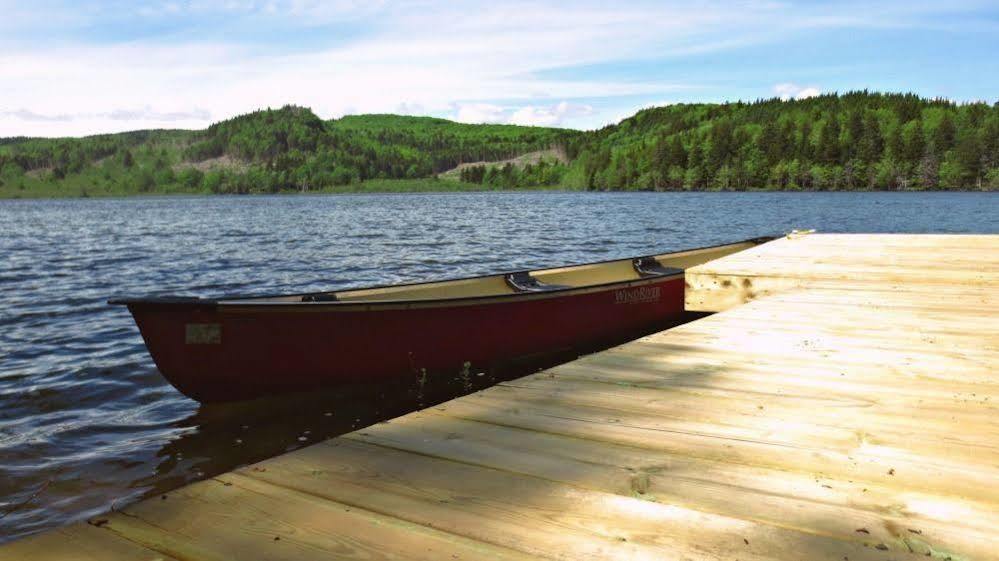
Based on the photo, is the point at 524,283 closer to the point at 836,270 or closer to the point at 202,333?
the point at 836,270

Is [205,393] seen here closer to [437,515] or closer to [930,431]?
[437,515]

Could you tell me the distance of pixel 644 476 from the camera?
2.25 m

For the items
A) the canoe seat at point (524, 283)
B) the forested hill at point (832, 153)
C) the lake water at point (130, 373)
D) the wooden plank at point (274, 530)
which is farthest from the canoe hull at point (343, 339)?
the forested hill at point (832, 153)

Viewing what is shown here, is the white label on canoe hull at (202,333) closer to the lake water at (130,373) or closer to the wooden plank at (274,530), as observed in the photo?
the lake water at (130,373)

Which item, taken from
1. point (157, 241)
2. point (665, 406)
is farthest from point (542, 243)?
point (665, 406)

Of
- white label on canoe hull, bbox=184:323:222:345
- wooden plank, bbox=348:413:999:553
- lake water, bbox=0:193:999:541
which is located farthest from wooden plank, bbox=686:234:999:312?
wooden plank, bbox=348:413:999:553

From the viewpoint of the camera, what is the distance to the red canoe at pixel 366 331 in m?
6.70

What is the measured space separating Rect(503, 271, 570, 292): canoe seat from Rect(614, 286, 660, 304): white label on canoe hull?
2.81 feet

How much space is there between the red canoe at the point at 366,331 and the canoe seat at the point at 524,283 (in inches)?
1.0

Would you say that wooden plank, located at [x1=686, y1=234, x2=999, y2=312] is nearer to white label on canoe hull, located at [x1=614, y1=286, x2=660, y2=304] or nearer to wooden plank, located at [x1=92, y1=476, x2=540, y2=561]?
white label on canoe hull, located at [x1=614, y1=286, x2=660, y2=304]

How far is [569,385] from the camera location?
349 centimetres

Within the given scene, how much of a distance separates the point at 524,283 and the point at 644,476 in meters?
8.28

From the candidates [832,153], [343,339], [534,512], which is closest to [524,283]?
[343,339]

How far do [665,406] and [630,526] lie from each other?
4.24ft
